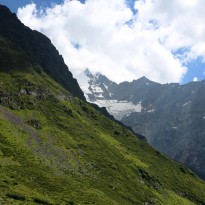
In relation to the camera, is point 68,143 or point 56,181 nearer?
point 56,181

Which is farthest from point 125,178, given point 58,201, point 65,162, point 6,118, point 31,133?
point 58,201

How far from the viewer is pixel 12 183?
11819 cm

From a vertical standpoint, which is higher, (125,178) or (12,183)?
(125,178)

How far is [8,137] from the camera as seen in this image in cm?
17050

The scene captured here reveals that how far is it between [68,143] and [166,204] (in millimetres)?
53479

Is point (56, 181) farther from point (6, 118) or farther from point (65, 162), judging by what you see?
point (6, 118)

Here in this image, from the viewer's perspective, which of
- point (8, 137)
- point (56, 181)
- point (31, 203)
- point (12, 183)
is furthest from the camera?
point (8, 137)

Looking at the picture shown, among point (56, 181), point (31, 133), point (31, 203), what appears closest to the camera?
point (31, 203)

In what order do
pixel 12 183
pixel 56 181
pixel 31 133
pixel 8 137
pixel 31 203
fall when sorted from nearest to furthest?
pixel 31 203, pixel 12 183, pixel 56 181, pixel 8 137, pixel 31 133

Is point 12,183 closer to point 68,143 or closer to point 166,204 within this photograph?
point 68,143

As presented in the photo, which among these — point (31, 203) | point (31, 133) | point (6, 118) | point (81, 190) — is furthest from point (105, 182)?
point (31, 203)

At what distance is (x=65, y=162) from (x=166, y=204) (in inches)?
2134

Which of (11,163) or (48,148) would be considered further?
(48,148)

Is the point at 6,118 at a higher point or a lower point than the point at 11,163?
higher
